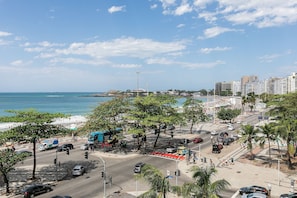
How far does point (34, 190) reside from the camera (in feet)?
106

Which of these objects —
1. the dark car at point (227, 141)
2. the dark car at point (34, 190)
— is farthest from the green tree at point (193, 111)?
the dark car at point (34, 190)

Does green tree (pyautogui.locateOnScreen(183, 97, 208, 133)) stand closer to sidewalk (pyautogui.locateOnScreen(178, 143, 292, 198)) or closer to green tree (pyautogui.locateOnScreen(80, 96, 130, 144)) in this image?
green tree (pyautogui.locateOnScreen(80, 96, 130, 144))

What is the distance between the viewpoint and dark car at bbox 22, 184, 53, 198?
31.3 metres

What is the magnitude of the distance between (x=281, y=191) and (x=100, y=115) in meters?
34.4

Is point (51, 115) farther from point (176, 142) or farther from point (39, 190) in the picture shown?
point (176, 142)

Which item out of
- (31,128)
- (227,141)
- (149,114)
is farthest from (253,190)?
(31,128)

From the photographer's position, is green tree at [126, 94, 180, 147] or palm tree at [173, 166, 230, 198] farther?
green tree at [126, 94, 180, 147]

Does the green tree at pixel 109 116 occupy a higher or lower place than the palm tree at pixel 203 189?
higher

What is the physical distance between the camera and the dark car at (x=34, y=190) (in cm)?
3134

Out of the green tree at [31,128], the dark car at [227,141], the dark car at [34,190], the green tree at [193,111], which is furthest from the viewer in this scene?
the green tree at [193,111]

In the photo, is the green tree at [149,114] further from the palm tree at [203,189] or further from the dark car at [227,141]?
the palm tree at [203,189]

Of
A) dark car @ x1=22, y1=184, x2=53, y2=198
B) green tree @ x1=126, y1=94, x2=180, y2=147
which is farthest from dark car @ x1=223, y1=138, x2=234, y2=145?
dark car @ x1=22, y1=184, x2=53, y2=198

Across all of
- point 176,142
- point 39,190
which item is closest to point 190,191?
point 39,190

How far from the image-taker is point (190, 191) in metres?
20.5
